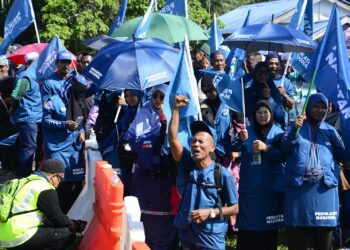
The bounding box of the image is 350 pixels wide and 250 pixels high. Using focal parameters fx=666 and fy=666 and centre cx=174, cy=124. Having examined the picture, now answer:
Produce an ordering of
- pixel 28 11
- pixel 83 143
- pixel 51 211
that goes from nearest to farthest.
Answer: pixel 51 211, pixel 83 143, pixel 28 11

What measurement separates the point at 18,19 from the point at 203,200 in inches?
258

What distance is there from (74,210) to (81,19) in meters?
14.2

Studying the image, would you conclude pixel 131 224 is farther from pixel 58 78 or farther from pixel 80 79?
pixel 58 78

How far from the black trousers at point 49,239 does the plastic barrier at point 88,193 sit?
3.81 ft

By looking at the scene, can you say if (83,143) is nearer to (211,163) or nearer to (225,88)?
(225,88)

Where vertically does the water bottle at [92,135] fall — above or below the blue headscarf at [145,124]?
below

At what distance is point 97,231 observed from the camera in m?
6.55

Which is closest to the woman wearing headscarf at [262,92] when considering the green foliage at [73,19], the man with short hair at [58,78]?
the man with short hair at [58,78]

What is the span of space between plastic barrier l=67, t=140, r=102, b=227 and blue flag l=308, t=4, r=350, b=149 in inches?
111

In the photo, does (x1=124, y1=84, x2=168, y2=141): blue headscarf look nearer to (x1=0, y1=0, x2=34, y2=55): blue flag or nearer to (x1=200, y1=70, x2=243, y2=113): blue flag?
(x1=200, y1=70, x2=243, y2=113): blue flag

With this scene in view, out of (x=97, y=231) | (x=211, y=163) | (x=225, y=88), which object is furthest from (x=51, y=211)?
(x=225, y=88)

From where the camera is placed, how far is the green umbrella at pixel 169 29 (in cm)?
884

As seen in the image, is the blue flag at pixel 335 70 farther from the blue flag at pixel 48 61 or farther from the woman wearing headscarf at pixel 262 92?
the blue flag at pixel 48 61

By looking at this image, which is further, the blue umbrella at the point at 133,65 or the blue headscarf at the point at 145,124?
the blue umbrella at the point at 133,65
